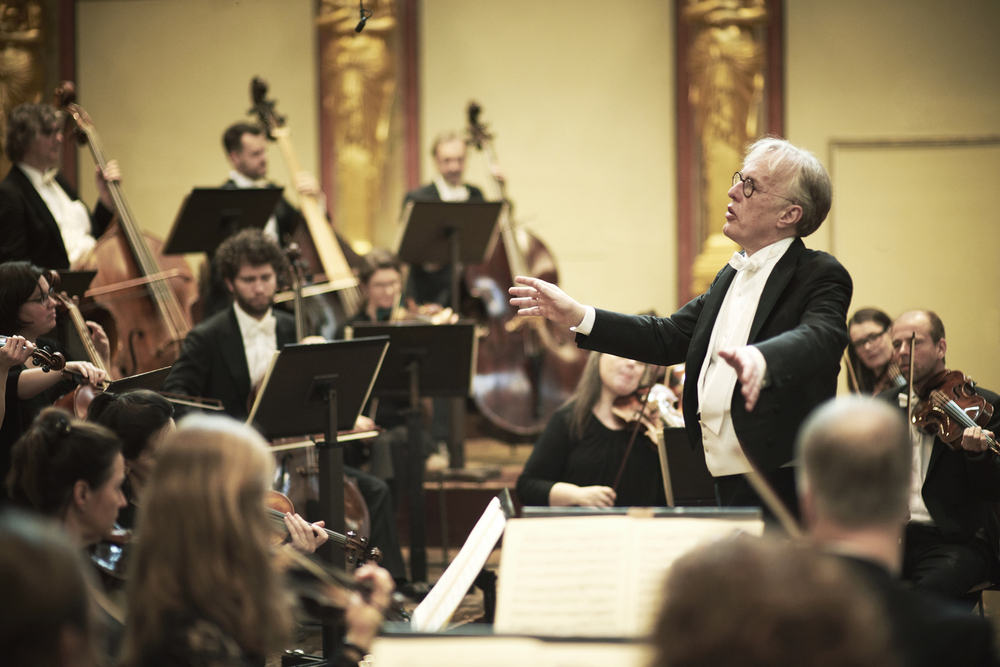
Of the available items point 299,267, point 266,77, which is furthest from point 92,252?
point 266,77

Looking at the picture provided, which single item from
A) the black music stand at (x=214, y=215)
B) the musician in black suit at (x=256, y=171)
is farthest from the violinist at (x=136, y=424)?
the musician in black suit at (x=256, y=171)

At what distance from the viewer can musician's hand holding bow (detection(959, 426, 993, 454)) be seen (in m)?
3.19

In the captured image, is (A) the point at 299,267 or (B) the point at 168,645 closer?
(B) the point at 168,645

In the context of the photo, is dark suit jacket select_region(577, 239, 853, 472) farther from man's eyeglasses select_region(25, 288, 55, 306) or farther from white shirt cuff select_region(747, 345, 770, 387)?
man's eyeglasses select_region(25, 288, 55, 306)

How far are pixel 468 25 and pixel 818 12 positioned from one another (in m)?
2.32

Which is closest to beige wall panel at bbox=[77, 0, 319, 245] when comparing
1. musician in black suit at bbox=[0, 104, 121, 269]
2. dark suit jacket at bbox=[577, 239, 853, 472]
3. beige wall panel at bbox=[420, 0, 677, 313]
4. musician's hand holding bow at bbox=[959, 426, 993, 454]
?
beige wall panel at bbox=[420, 0, 677, 313]

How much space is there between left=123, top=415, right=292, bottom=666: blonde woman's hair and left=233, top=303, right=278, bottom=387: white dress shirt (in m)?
2.57

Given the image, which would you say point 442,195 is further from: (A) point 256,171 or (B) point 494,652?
(B) point 494,652

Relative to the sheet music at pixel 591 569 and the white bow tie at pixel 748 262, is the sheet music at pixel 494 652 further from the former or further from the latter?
the white bow tie at pixel 748 262

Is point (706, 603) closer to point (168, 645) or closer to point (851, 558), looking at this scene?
point (851, 558)

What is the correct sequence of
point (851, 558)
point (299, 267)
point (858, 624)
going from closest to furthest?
point (858, 624)
point (851, 558)
point (299, 267)

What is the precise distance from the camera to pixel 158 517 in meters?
1.57

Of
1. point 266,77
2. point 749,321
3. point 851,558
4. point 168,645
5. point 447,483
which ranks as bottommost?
point 447,483

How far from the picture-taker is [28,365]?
3338 millimetres
